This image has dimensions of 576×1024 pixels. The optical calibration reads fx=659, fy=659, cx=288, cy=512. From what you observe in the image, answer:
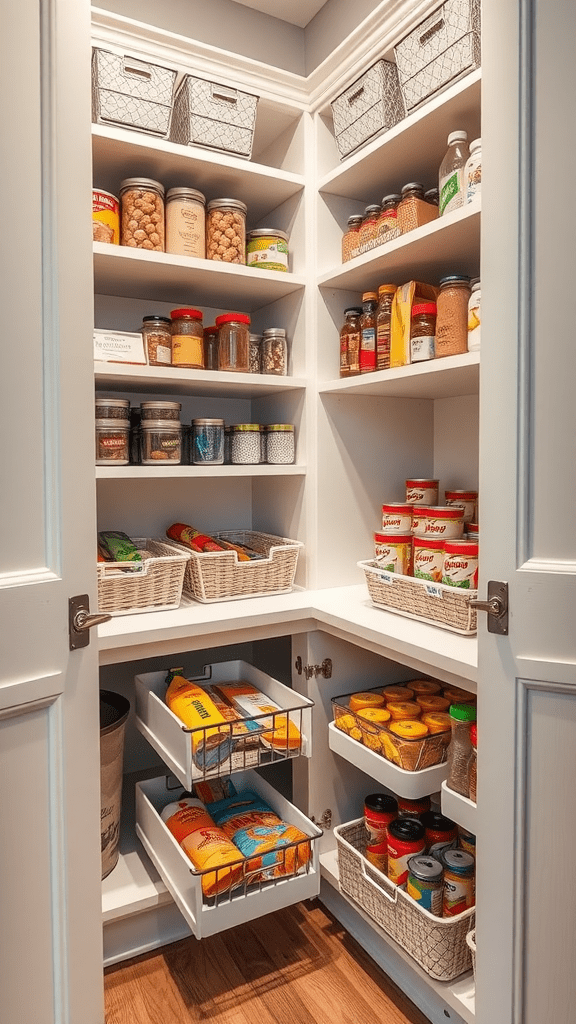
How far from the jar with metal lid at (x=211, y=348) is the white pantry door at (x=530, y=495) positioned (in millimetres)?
935

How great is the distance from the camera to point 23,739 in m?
0.98

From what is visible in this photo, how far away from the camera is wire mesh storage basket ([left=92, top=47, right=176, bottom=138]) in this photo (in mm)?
1507

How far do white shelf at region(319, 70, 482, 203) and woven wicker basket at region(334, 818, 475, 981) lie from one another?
1.63m

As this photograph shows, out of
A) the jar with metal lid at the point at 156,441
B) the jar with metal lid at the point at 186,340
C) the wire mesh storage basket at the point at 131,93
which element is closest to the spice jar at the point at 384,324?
the jar with metal lid at the point at 186,340

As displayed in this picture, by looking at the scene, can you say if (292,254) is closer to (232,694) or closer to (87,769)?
(232,694)

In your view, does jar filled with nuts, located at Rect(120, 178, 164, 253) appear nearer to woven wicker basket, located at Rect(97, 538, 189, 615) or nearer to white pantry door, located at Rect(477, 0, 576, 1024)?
woven wicker basket, located at Rect(97, 538, 189, 615)

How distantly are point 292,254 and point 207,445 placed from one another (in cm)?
64

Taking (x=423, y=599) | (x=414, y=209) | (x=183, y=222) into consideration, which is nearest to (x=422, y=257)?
(x=414, y=209)

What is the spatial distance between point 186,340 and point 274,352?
281mm

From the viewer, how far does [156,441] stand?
1.67 m

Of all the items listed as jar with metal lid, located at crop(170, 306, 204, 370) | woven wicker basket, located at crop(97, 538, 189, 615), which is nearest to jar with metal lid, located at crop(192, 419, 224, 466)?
jar with metal lid, located at crop(170, 306, 204, 370)

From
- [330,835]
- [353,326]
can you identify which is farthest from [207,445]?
[330,835]

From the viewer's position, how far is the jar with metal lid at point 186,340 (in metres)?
1.68

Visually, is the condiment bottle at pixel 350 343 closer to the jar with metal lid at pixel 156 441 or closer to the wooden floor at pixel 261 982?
the jar with metal lid at pixel 156 441
